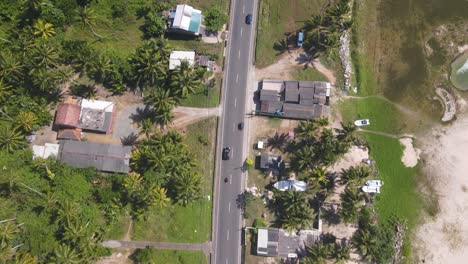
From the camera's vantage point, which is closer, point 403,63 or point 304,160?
point 304,160

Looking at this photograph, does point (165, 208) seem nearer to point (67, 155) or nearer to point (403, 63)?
point (67, 155)

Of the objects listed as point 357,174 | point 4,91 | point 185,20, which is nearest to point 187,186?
point 357,174

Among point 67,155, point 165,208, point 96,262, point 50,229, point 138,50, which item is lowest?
point 96,262

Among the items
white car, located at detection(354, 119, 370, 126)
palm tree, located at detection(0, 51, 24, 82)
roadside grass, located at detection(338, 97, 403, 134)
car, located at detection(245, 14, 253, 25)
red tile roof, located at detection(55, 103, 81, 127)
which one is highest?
car, located at detection(245, 14, 253, 25)

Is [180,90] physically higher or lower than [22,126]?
higher

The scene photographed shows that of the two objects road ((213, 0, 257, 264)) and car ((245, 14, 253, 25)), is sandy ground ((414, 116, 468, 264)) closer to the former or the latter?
road ((213, 0, 257, 264))

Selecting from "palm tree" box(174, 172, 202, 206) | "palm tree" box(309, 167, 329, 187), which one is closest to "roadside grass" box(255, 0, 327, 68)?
"palm tree" box(309, 167, 329, 187)

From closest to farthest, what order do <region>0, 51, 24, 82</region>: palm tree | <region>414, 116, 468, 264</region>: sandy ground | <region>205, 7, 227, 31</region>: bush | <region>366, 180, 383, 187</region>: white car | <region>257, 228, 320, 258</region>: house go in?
<region>0, 51, 24, 82</region>: palm tree < <region>257, 228, 320, 258</region>: house < <region>414, 116, 468, 264</region>: sandy ground < <region>366, 180, 383, 187</region>: white car < <region>205, 7, 227, 31</region>: bush

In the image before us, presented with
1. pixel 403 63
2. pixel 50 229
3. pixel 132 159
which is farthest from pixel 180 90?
pixel 403 63
